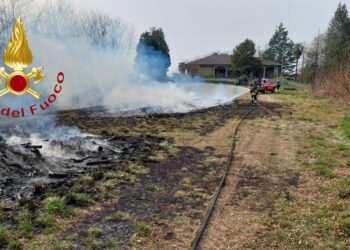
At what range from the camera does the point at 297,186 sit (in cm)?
895

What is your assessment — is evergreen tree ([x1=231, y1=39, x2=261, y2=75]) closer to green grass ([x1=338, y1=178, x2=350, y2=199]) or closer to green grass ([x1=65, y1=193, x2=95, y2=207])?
green grass ([x1=338, y1=178, x2=350, y2=199])

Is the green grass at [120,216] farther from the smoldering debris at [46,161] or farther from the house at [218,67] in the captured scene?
the house at [218,67]

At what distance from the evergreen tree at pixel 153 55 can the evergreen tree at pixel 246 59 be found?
2535cm

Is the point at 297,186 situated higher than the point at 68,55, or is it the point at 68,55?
the point at 68,55

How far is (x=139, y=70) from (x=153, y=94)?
3.53 metres

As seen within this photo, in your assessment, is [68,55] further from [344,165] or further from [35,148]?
[344,165]

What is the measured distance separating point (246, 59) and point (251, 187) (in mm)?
59803

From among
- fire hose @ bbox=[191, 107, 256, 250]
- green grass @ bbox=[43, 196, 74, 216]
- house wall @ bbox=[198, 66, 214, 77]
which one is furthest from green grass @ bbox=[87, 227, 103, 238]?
house wall @ bbox=[198, 66, 214, 77]

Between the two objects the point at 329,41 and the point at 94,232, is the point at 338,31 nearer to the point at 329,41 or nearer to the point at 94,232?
the point at 329,41

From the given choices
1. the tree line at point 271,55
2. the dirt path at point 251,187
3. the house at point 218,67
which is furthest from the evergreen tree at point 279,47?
the dirt path at point 251,187

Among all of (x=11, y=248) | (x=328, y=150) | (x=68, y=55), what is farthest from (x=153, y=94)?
(x=11, y=248)

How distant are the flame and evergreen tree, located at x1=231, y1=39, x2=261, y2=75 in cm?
5777

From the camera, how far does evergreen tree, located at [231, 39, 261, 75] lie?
2569 inches

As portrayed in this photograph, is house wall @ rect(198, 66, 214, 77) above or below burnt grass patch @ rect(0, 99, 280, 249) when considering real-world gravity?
above
